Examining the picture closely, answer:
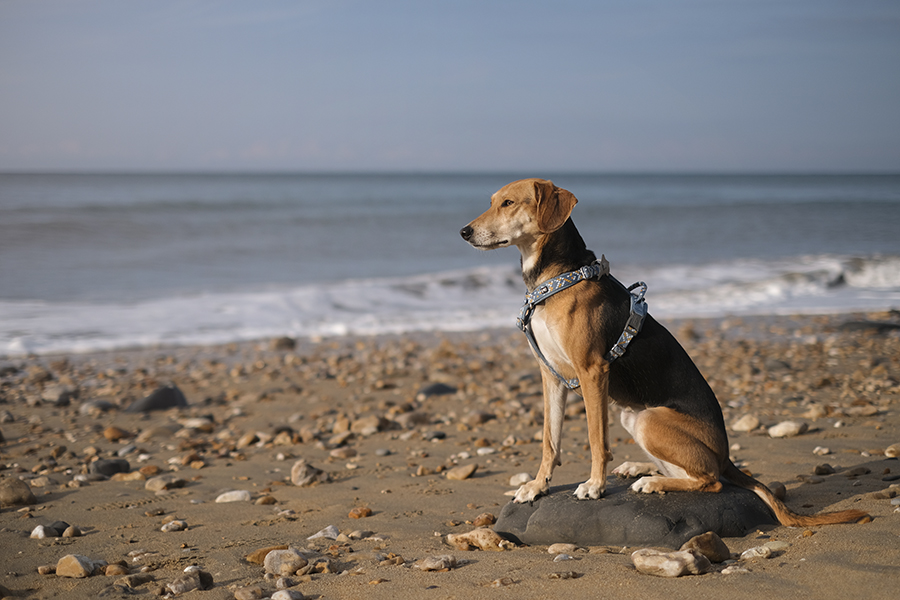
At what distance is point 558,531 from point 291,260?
776 inches

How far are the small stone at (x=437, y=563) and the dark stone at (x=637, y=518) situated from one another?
23.8 inches

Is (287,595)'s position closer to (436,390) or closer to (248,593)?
(248,593)

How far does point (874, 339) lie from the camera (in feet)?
35.7

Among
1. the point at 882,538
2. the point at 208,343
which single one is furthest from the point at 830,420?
the point at 208,343

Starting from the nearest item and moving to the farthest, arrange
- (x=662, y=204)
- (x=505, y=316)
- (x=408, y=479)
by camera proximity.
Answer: (x=408, y=479), (x=505, y=316), (x=662, y=204)

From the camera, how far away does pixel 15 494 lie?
512 cm

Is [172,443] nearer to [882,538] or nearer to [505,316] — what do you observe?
[882,538]

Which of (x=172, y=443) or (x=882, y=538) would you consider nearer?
(x=882, y=538)

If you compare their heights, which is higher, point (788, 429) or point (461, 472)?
point (788, 429)

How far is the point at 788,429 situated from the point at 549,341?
332 cm

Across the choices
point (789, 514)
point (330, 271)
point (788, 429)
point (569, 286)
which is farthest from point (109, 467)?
point (330, 271)

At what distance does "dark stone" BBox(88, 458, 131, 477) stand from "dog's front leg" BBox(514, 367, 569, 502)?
3.69 metres

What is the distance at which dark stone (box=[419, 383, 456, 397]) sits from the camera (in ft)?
27.7

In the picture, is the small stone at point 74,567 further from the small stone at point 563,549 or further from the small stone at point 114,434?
the small stone at point 114,434
